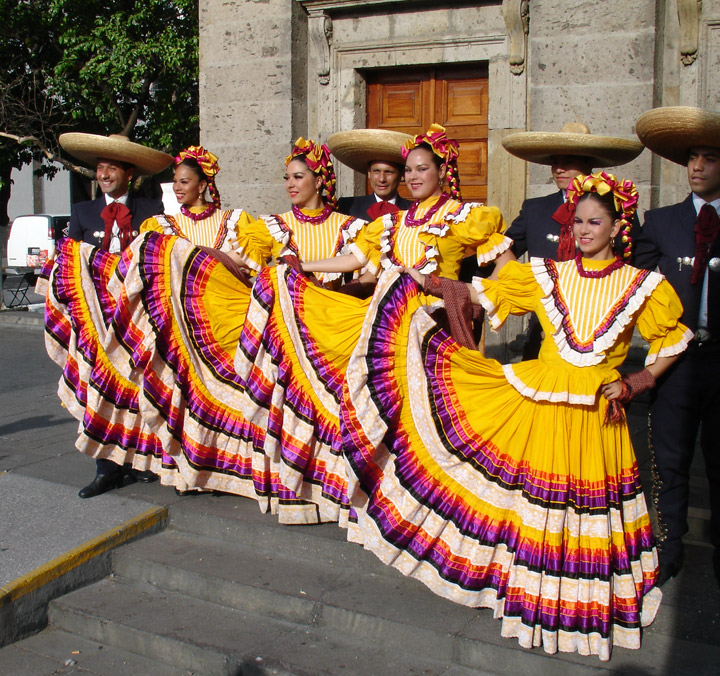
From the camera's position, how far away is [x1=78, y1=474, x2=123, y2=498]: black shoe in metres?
5.30

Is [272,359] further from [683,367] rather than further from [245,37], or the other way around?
[245,37]

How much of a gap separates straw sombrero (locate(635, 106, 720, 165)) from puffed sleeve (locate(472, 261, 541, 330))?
1001 mm

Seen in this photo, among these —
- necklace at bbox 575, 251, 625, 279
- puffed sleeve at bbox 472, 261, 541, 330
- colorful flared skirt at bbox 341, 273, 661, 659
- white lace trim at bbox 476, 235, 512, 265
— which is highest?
white lace trim at bbox 476, 235, 512, 265

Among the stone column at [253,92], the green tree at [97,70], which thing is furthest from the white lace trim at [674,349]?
the green tree at [97,70]

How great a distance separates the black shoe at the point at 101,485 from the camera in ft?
17.4

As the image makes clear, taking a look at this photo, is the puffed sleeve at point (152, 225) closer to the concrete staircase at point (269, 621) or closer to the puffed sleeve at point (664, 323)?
the concrete staircase at point (269, 621)

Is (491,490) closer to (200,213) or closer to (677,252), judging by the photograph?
(677,252)

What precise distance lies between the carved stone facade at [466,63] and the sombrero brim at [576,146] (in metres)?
2.24

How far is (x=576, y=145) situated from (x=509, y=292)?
51.2 inches

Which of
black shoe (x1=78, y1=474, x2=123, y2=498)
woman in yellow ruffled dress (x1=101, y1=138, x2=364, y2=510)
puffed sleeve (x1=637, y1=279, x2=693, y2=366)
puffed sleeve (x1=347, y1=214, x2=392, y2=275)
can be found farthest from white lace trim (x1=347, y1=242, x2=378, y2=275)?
black shoe (x1=78, y1=474, x2=123, y2=498)

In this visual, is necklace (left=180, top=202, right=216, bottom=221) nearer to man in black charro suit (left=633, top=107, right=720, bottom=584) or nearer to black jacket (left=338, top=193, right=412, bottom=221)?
black jacket (left=338, top=193, right=412, bottom=221)

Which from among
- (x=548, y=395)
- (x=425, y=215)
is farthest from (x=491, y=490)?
(x=425, y=215)

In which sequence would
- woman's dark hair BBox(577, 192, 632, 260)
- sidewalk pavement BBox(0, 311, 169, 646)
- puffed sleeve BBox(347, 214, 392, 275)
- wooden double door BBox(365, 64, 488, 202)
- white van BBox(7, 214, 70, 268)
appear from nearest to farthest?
woman's dark hair BBox(577, 192, 632, 260)
sidewalk pavement BBox(0, 311, 169, 646)
puffed sleeve BBox(347, 214, 392, 275)
wooden double door BBox(365, 64, 488, 202)
white van BBox(7, 214, 70, 268)

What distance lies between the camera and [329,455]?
449 cm
